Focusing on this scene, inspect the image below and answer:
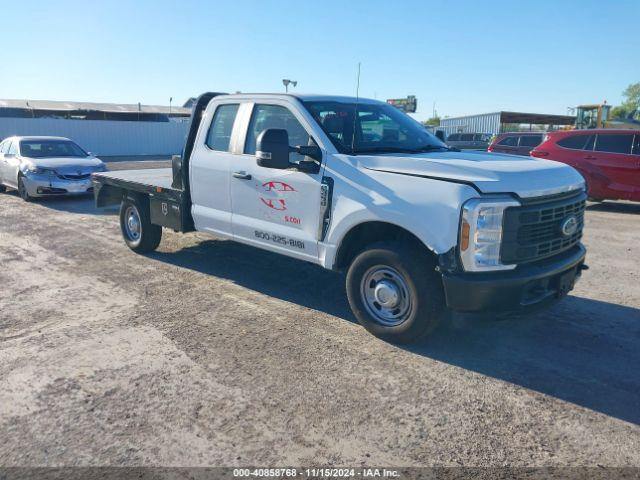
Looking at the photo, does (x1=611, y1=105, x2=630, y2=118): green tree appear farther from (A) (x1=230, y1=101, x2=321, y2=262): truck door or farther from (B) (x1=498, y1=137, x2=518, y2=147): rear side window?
(A) (x1=230, y1=101, x2=321, y2=262): truck door

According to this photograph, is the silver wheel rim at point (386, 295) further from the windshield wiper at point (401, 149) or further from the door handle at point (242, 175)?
the door handle at point (242, 175)

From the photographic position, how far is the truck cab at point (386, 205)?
384cm

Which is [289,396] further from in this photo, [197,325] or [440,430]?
[197,325]

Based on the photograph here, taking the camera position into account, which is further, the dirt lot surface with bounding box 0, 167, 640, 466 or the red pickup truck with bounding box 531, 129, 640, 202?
the red pickup truck with bounding box 531, 129, 640, 202

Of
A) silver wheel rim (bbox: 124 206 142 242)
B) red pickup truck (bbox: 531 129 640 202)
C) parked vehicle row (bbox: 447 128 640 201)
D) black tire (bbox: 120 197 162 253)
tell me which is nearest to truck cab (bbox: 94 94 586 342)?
black tire (bbox: 120 197 162 253)

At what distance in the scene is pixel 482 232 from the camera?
12.4 ft

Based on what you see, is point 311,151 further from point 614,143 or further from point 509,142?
point 509,142

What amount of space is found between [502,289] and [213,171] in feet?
11.0

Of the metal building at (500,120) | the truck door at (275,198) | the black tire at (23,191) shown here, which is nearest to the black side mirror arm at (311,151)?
the truck door at (275,198)

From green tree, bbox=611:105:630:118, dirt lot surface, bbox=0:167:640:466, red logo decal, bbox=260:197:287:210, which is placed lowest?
dirt lot surface, bbox=0:167:640:466

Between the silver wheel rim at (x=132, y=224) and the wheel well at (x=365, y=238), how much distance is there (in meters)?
3.61

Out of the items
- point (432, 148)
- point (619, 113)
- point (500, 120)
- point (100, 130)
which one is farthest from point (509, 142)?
point (619, 113)

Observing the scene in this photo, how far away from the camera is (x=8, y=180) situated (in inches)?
503

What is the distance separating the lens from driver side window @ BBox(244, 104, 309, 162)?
16.6 feet
